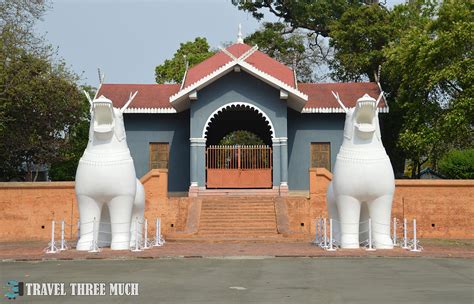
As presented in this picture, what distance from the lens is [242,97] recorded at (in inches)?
959

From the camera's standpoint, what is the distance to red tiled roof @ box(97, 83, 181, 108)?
26.6 m

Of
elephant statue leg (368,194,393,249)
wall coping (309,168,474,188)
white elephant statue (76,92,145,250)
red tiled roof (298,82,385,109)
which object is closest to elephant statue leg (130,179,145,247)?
white elephant statue (76,92,145,250)

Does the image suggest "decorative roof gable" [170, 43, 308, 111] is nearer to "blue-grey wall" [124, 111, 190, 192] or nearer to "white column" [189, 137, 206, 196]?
"blue-grey wall" [124, 111, 190, 192]

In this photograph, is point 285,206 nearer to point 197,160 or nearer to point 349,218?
point 197,160

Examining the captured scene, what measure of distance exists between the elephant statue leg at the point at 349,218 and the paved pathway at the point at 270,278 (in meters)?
1.38

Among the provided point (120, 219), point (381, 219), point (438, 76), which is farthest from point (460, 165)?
point (120, 219)

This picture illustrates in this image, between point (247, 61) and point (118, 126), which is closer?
point (118, 126)

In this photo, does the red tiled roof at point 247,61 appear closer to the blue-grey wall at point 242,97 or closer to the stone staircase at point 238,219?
the blue-grey wall at point 242,97

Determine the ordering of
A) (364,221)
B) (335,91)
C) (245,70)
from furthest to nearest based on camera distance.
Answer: (335,91) < (245,70) < (364,221)

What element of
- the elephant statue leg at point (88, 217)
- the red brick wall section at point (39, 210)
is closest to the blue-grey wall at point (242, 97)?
the red brick wall section at point (39, 210)

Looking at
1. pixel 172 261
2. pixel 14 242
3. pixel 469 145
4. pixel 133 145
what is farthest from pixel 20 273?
pixel 469 145

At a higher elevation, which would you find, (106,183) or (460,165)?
(460,165)

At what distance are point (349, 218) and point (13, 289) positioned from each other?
814cm

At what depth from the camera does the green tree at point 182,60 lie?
3956 centimetres
